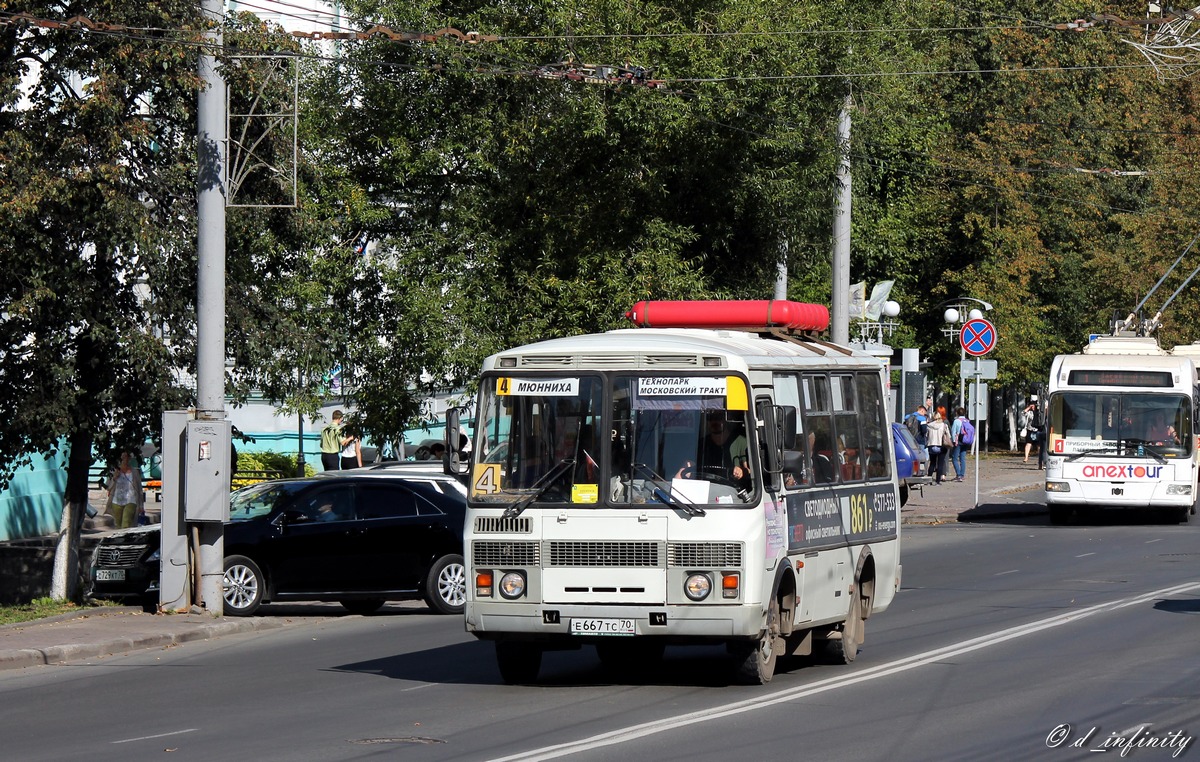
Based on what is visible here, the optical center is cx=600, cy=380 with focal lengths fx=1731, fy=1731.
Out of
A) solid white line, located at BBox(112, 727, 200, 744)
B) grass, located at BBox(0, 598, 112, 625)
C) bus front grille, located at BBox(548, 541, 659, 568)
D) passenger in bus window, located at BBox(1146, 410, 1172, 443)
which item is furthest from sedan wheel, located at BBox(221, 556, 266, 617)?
passenger in bus window, located at BBox(1146, 410, 1172, 443)

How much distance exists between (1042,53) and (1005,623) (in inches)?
1720

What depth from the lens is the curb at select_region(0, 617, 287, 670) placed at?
14703 millimetres

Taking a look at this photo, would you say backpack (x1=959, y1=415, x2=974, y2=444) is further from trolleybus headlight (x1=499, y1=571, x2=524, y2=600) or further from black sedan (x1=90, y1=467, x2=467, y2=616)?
trolleybus headlight (x1=499, y1=571, x2=524, y2=600)

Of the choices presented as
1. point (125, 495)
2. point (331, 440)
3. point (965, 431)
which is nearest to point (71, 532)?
point (125, 495)

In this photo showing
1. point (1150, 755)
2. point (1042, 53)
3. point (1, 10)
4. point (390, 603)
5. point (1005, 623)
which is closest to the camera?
point (1150, 755)

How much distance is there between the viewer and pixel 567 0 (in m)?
24.7

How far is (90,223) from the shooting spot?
1844cm

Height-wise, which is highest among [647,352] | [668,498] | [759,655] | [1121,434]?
[647,352]

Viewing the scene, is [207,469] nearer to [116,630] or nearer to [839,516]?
[116,630]

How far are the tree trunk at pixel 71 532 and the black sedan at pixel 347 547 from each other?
60.3 inches

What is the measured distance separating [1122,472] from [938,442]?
36.3 feet

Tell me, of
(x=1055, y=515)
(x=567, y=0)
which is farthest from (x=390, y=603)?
(x=1055, y=515)

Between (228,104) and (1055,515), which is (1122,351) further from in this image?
(228,104)

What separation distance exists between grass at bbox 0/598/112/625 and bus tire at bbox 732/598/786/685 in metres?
8.54
